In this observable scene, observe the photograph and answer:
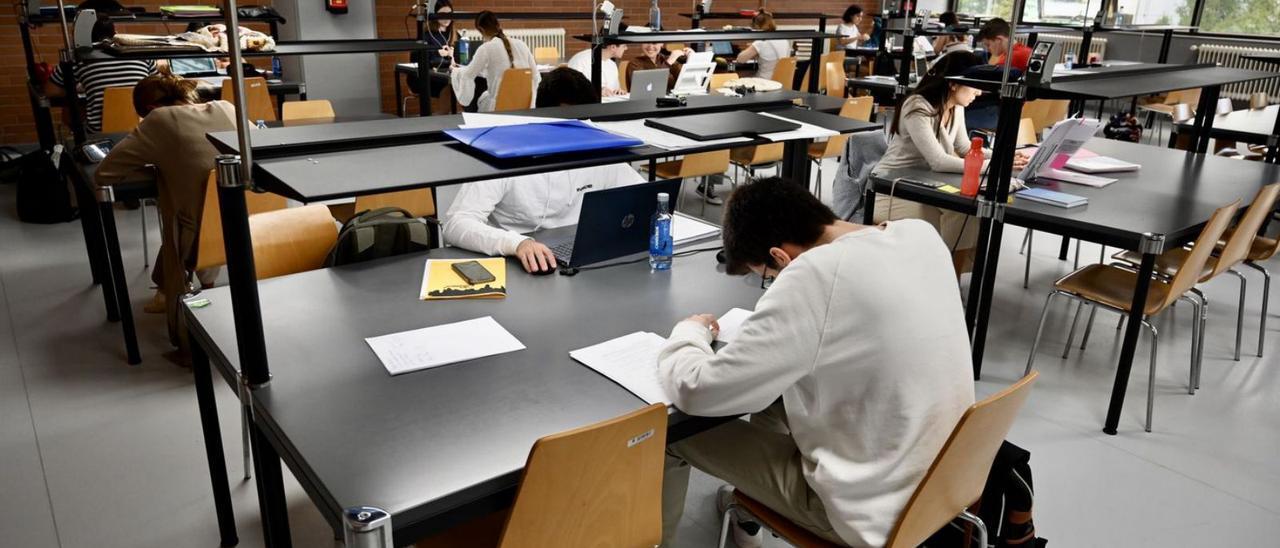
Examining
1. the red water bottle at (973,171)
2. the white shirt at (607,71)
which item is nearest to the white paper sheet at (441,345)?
the red water bottle at (973,171)

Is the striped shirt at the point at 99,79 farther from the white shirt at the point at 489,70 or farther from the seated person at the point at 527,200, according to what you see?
the seated person at the point at 527,200

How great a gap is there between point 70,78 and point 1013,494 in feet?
12.0

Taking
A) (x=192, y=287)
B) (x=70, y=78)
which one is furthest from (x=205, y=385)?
(x=70, y=78)

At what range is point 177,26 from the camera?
6742 millimetres

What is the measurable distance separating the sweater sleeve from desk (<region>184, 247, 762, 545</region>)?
0.09 meters

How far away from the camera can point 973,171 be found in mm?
2916

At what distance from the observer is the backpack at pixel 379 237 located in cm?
225

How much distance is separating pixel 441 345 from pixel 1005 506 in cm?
121

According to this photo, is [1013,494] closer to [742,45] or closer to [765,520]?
[765,520]

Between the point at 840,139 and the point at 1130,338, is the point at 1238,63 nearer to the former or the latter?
the point at 840,139

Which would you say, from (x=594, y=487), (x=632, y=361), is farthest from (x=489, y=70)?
(x=594, y=487)

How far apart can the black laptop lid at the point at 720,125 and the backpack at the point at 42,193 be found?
3871mm

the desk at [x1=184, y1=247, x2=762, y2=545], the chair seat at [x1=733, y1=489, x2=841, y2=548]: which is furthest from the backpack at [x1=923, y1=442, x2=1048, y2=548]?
the desk at [x1=184, y1=247, x2=762, y2=545]

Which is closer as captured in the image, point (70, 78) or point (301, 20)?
point (70, 78)
